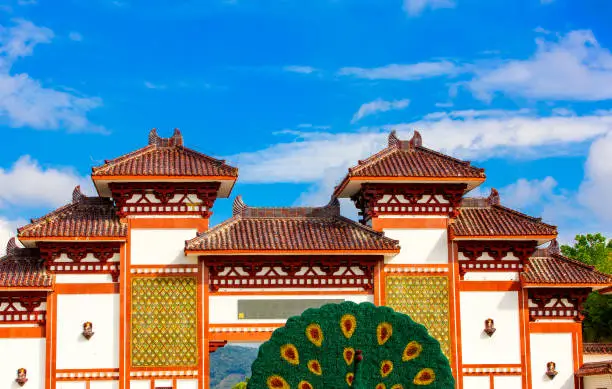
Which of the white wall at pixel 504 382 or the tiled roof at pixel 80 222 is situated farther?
the white wall at pixel 504 382

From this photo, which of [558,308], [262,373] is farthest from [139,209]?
[558,308]

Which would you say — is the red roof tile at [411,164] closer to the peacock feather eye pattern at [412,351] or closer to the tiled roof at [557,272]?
the tiled roof at [557,272]

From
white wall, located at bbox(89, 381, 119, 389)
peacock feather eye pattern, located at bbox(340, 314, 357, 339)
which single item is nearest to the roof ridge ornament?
peacock feather eye pattern, located at bbox(340, 314, 357, 339)

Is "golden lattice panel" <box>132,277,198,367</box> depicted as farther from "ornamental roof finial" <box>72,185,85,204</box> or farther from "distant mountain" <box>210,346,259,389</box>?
"distant mountain" <box>210,346,259,389</box>

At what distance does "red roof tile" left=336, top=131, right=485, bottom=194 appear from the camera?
78.5 feet

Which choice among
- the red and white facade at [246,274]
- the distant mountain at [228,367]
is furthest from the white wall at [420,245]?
the distant mountain at [228,367]

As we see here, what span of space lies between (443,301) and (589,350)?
634 centimetres

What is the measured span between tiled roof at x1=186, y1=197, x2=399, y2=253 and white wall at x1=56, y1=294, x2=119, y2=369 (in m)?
3.06

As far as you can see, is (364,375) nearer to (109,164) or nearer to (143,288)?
(143,288)

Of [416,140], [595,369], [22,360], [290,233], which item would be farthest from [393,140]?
[22,360]

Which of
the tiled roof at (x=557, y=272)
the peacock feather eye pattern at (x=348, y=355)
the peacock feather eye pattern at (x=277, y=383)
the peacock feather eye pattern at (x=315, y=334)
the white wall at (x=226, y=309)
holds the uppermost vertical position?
the tiled roof at (x=557, y=272)

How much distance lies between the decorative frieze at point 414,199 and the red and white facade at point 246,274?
0.03 metres

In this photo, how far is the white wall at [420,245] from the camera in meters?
24.1

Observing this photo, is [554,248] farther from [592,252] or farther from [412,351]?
[592,252]
